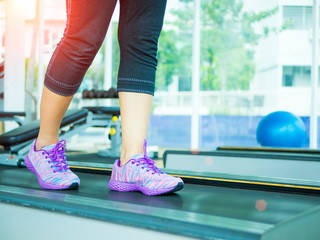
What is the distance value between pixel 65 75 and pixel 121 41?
0.61 feet

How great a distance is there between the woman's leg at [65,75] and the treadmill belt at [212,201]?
62 millimetres

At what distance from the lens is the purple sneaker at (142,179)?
952 millimetres

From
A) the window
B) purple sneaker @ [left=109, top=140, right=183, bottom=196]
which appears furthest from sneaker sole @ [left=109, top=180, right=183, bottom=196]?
the window

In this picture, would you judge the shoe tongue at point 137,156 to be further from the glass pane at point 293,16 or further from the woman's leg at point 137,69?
the glass pane at point 293,16

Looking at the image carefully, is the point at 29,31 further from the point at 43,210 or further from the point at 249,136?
the point at 43,210

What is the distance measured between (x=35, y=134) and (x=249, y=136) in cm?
302

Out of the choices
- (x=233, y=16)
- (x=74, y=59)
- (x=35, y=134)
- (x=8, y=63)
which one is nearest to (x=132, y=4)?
(x=74, y=59)

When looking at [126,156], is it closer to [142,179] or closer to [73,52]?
[142,179]

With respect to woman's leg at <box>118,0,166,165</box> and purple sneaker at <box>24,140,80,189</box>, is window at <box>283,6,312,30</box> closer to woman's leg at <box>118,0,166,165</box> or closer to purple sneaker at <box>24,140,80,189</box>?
woman's leg at <box>118,0,166,165</box>

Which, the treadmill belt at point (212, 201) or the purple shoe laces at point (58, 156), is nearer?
the treadmill belt at point (212, 201)

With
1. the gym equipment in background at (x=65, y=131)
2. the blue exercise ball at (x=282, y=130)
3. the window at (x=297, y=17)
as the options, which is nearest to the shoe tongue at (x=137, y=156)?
the gym equipment in background at (x=65, y=131)

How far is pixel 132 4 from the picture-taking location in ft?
3.34

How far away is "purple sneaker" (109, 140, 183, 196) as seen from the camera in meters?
0.95

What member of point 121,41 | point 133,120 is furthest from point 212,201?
point 121,41
